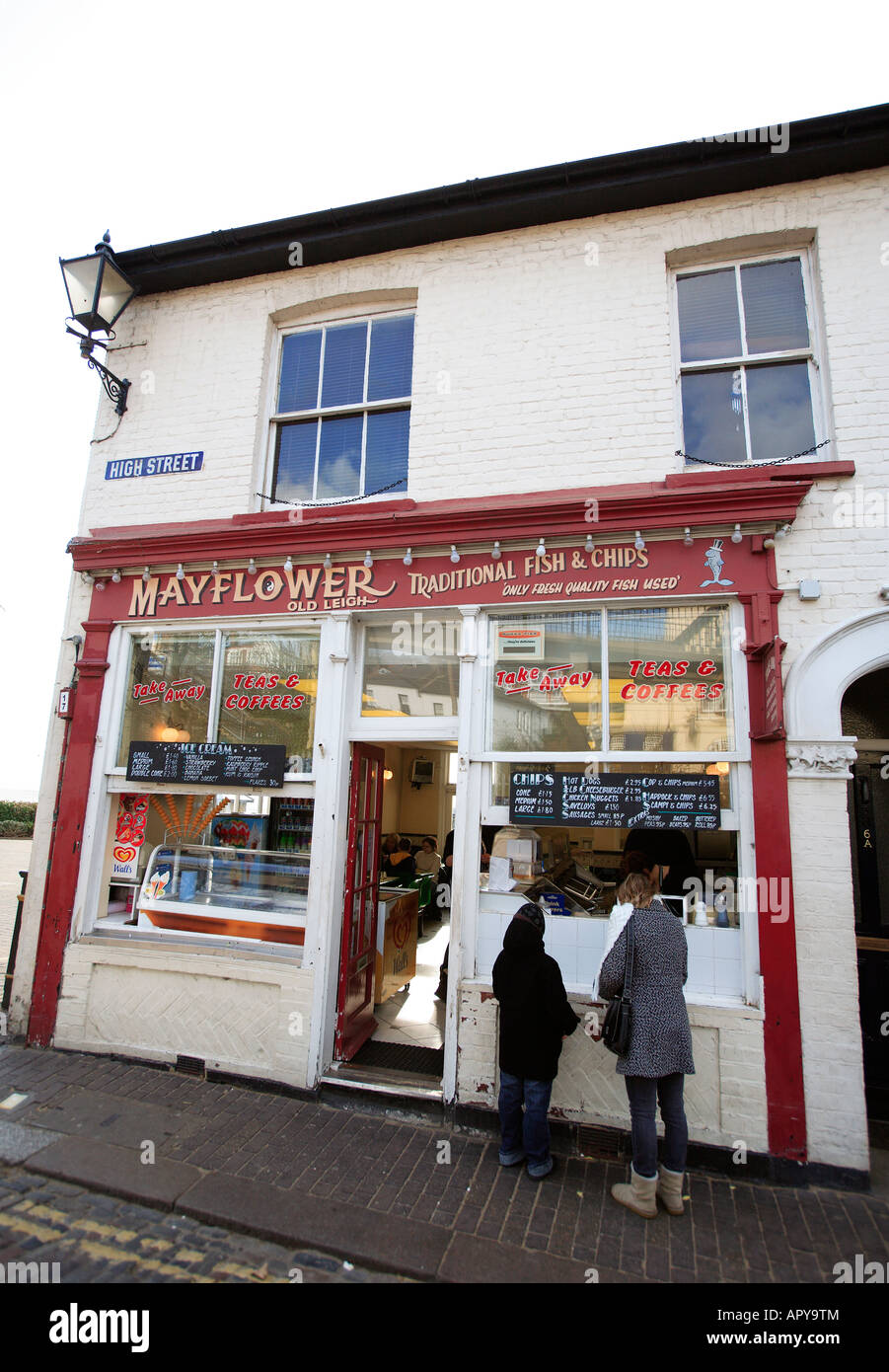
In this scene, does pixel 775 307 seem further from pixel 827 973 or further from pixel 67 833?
pixel 67 833

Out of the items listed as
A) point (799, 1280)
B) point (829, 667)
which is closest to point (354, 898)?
point (799, 1280)

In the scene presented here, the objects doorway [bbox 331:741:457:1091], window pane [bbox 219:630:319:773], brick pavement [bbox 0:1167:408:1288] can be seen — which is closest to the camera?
brick pavement [bbox 0:1167:408:1288]

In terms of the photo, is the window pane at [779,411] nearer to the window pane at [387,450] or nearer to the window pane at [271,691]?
the window pane at [387,450]

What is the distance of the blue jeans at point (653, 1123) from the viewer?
3.66 metres

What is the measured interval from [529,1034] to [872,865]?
3.79 m

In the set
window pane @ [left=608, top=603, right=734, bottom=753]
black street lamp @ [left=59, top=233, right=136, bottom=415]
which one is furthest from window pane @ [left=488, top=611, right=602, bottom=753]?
black street lamp @ [left=59, top=233, right=136, bottom=415]

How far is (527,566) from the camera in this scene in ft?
16.7

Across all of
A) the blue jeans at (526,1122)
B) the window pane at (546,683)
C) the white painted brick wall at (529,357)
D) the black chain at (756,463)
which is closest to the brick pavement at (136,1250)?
the blue jeans at (526,1122)

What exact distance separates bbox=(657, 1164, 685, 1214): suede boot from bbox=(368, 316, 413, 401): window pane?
6225 mm

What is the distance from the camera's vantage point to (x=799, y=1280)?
10.4 feet

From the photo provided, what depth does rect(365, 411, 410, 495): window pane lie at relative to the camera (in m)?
5.95

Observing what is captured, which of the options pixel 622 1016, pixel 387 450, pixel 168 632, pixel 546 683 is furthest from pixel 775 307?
pixel 168 632

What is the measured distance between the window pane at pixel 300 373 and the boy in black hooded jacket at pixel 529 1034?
5.13m

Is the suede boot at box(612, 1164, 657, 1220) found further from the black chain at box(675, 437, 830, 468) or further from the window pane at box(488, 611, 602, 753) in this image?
the black chain at box(675, 437, 830, 468)
